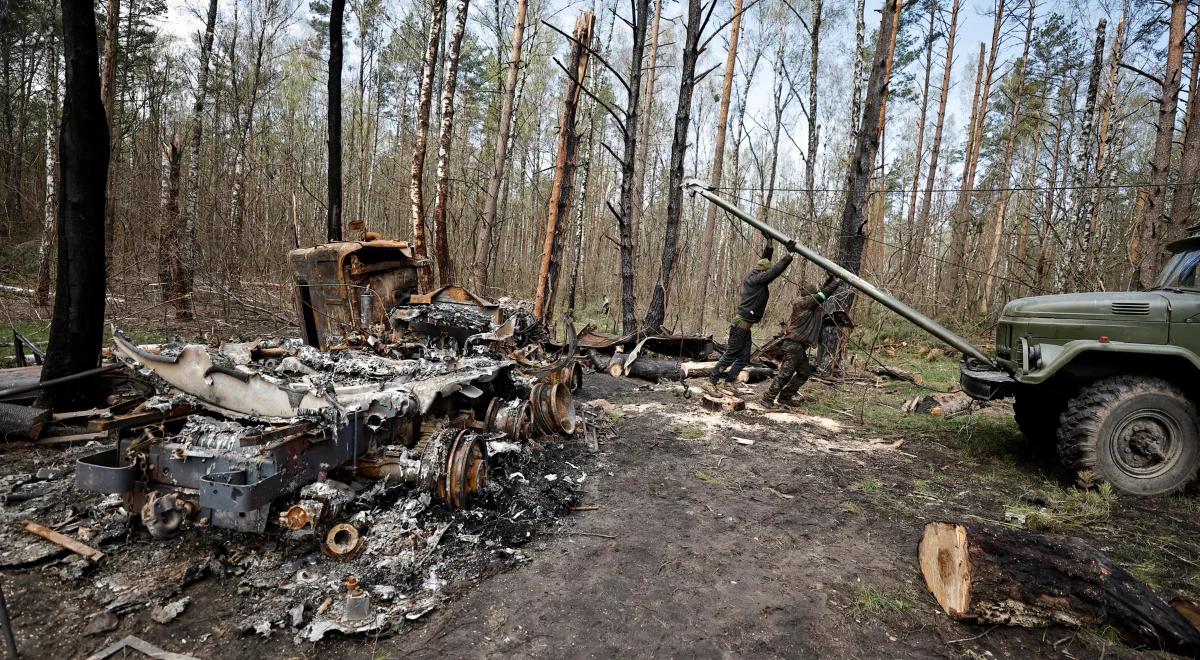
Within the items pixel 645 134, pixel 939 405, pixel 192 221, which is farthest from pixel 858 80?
pixel 192 221

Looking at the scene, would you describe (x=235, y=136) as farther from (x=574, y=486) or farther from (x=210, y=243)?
(x=574, y=486)

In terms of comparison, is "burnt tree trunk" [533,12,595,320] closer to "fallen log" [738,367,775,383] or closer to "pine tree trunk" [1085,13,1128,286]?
"fallen log" [738,367,775,383]

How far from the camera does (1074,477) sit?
4.87m

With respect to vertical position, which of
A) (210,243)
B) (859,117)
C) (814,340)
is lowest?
(814,340)

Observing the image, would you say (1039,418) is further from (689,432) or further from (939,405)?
(689,432)

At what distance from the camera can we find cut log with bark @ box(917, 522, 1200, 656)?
101 inches

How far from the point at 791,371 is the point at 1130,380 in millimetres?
3594

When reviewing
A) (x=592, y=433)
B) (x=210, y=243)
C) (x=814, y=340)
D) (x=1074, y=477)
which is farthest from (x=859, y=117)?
(x=210, y=243)

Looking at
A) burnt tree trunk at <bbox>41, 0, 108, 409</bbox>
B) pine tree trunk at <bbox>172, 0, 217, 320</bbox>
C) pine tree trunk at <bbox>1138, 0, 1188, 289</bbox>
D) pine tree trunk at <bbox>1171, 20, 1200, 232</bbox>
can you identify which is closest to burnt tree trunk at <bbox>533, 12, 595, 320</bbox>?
pine tree trunk at <bbox>172, 0, 217, 320</bbox>

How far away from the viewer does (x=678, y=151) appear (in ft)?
37.9

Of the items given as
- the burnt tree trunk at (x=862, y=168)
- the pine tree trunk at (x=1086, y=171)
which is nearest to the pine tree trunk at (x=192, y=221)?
the burnt tree trunk at (x=862, y=168)

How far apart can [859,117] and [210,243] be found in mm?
14664

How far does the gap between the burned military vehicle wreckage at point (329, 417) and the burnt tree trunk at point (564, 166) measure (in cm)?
442

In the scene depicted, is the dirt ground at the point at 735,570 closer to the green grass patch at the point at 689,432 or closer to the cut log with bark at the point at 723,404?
the green grass patch at the point at 689,432
